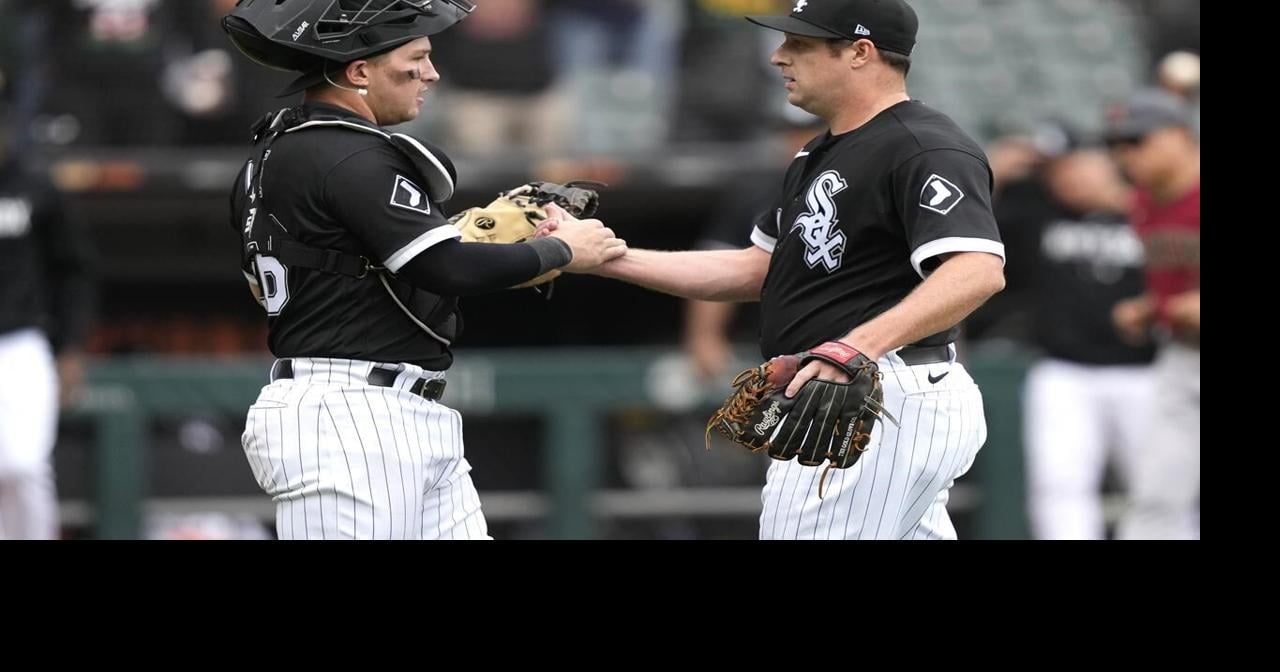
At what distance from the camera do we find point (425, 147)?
12.9 feet

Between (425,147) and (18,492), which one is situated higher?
(425,147)

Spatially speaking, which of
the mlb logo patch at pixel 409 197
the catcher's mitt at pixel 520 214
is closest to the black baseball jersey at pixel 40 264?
the catcher's mitt at pixel 520 214

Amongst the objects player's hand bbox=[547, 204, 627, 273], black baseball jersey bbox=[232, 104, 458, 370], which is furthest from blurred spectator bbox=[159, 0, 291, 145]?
black baseball jersey bbox=[232, 104, 458, 370]

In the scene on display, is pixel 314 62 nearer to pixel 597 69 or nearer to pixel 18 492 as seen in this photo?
pixel 18 492

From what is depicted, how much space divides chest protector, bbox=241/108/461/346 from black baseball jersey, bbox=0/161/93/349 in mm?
3731

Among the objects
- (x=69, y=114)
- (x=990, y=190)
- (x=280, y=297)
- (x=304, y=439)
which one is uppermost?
(x=69, y=114)

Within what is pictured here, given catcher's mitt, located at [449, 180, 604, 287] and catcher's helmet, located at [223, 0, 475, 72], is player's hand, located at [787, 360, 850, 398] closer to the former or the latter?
catcher's mitt, located at [449, 180, 604, 287]

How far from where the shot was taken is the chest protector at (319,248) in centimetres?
388

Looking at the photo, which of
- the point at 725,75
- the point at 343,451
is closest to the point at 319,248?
the point at 343,451

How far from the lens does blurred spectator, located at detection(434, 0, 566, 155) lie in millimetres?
9547

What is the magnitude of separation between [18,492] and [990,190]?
4.76 m

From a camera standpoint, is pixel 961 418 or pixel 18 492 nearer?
pixel 961 418
